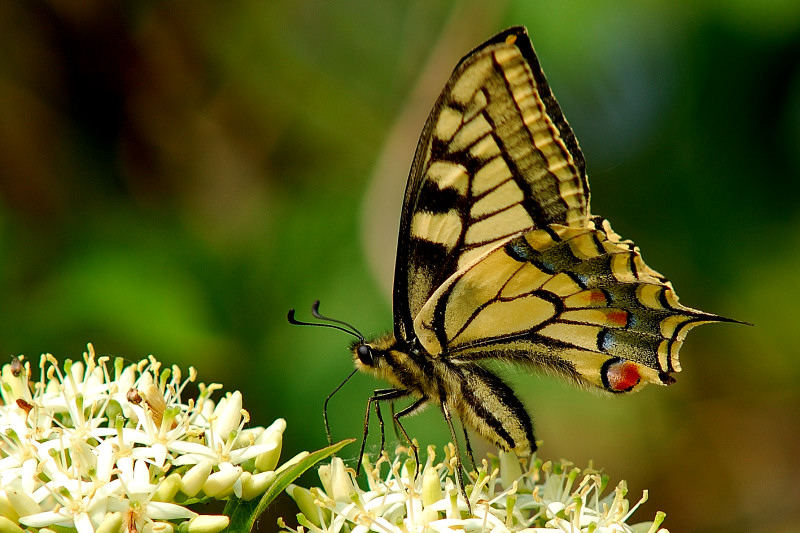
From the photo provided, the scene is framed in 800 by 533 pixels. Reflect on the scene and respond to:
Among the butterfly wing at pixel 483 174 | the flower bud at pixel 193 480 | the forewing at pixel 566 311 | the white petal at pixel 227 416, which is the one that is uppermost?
the butterfly wing at pixel 483 174

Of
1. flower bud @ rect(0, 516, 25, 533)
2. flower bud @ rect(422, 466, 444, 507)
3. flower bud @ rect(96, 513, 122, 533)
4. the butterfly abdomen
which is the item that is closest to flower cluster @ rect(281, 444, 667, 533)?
flower bud @ rect(422, 466, 444, 507)

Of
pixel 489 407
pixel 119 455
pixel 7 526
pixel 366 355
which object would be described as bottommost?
pixel 7 526

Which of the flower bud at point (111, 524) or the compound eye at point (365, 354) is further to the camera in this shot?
the compound eye at point (365, 354)

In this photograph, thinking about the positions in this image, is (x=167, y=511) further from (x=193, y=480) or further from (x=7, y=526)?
(x=7, y=526)

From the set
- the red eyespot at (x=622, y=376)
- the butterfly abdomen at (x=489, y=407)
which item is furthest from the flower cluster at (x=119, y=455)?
the red eyespot at (x=622, y=376)

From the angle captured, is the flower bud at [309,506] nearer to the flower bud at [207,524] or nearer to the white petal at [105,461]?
the flower bud at [207,524]

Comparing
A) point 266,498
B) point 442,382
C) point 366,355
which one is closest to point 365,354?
point 366,355
